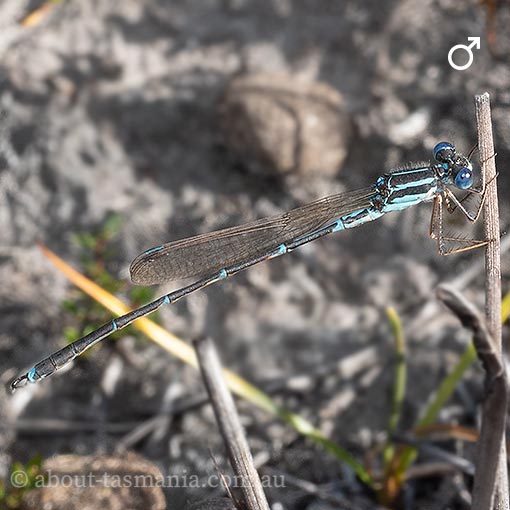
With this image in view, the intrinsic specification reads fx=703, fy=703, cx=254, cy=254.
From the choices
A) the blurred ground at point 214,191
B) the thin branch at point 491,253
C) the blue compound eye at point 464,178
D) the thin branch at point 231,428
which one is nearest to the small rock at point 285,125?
the blurred ground at point 214,191

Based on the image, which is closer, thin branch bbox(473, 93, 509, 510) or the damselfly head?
thin branch bbox(473, 93, 509, 510)

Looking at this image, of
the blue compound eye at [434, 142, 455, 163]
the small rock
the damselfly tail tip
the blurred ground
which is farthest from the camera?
the small rock

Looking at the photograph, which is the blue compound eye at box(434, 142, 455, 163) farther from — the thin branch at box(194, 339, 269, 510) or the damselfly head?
the thin branch at box(194, 339, 269, 510)

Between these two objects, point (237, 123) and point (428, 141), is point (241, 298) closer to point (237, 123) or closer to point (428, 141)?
point (237, 123)

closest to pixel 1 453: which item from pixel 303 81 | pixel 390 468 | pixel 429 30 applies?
pixel 390 468

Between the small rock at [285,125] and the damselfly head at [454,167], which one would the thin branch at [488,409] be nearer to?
the damselfly head at [454,167]

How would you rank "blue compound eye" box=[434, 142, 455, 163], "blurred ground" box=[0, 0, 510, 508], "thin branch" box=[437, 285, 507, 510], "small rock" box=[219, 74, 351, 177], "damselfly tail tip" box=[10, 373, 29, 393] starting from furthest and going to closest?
"small rock" box=[219, 74, 351, 177]
"blurred ground" box=[0, 0, 510, 508]
"blue compound eye" box=[434, 142, 455, 163]
"damselfly tail tip" box=[10, 373, 29, 393]
"thin branch" box=[437, 285, 507, 510]

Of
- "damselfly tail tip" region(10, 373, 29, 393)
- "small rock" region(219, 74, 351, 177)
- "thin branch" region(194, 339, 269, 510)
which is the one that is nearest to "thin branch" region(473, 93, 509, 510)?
"thin branch" region(194, 339, 269, 510)
